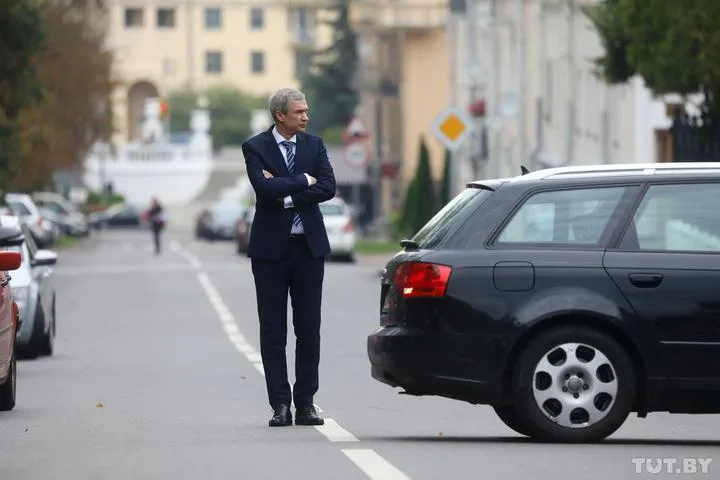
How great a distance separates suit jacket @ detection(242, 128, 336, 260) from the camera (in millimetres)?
12648

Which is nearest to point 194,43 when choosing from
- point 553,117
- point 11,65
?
point 553,117

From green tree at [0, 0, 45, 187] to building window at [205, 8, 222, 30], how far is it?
385 ft

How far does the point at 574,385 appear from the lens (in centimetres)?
1169

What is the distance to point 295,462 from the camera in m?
10.8

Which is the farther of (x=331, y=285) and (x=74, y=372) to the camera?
(x=331, y=285)

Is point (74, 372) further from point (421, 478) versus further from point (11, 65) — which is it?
point (11, 65)

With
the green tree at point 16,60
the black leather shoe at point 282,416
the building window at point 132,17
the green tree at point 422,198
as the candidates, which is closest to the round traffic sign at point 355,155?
the green tree at point 422,198

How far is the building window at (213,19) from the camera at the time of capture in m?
160

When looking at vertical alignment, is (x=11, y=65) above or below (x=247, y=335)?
above

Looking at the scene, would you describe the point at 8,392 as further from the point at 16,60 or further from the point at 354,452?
the point at 16,60

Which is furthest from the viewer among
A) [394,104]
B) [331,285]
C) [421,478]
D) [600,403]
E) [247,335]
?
[394,104]

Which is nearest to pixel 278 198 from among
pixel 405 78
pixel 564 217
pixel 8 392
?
pixel 564 217

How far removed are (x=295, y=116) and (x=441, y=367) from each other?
180cm

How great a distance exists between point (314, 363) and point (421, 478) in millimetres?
2818
